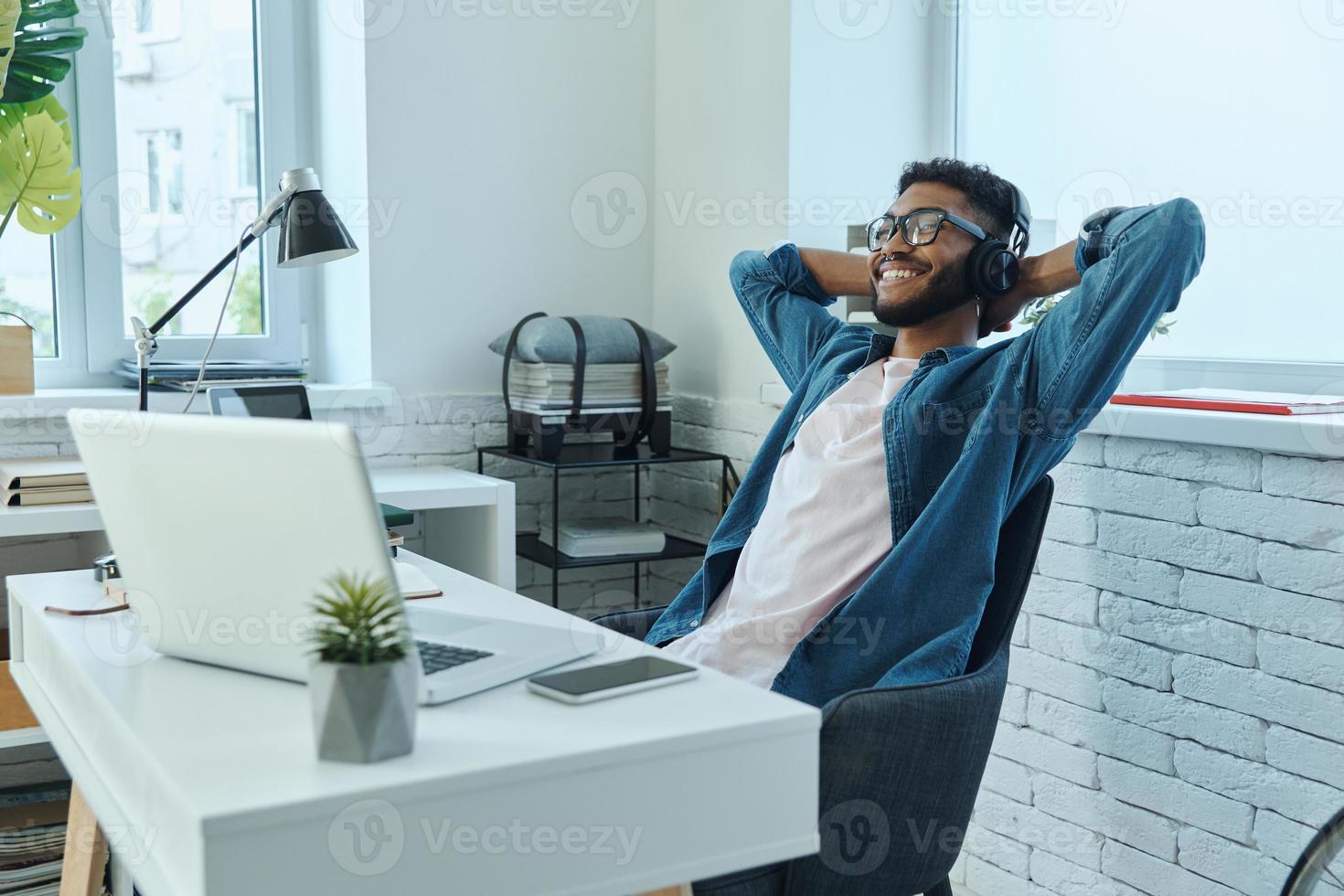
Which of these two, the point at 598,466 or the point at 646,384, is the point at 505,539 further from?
the point at 646,384

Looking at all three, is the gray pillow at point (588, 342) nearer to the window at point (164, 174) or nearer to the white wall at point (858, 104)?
the white wall at point (858, 104)

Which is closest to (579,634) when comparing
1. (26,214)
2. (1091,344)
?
(1091,344)

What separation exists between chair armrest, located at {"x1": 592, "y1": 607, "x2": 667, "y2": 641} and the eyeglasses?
68cm

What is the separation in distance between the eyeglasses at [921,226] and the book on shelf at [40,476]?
53.4 inches

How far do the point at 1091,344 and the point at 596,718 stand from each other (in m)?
0.89

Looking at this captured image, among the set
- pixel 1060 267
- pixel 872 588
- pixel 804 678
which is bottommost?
pixel 804 678

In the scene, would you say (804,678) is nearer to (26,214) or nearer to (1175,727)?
(1175,727)

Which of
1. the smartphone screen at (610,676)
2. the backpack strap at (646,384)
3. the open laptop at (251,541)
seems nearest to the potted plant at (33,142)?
the backpack strap at (646,384)

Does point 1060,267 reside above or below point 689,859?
above

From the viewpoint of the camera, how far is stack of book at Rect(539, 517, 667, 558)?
2676 mm

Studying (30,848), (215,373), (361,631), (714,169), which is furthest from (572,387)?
(361,631)

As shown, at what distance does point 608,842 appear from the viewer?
92 cm

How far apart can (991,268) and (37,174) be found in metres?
1.77

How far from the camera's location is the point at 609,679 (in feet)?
3.39
